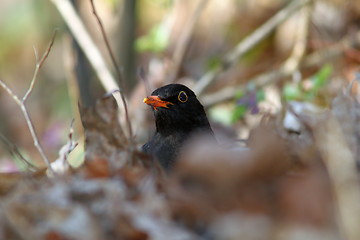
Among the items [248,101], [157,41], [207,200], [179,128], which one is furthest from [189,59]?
[207,200]

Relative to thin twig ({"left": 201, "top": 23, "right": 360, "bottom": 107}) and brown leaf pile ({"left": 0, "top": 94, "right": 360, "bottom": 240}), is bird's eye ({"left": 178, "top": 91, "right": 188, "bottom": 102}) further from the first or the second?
brown leaf pile ({"left": 0, "top": 94, "right": 360, "bottom": 240})

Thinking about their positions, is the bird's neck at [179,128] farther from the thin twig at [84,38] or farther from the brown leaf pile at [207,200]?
the brown leaf pile at [207,200]

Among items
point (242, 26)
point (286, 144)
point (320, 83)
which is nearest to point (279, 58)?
point (242, 26)

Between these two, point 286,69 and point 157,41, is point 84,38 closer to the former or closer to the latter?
point 157,41

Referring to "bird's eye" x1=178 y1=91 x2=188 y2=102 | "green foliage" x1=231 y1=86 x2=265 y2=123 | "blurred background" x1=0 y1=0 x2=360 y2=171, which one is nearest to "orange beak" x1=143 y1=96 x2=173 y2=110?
"bird's eye" x1=178 y1=91 x2=188 y2=102

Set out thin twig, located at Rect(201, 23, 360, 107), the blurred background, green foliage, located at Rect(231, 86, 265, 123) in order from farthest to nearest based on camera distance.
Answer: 1. thin twig, located at Rect(201, 23, 360, 107)
2. the blurred background
3. green foliage, located at Rect(231, 86, 265, 123)

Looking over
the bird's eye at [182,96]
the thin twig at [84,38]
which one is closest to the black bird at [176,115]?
the bird's eye at [182,96]
